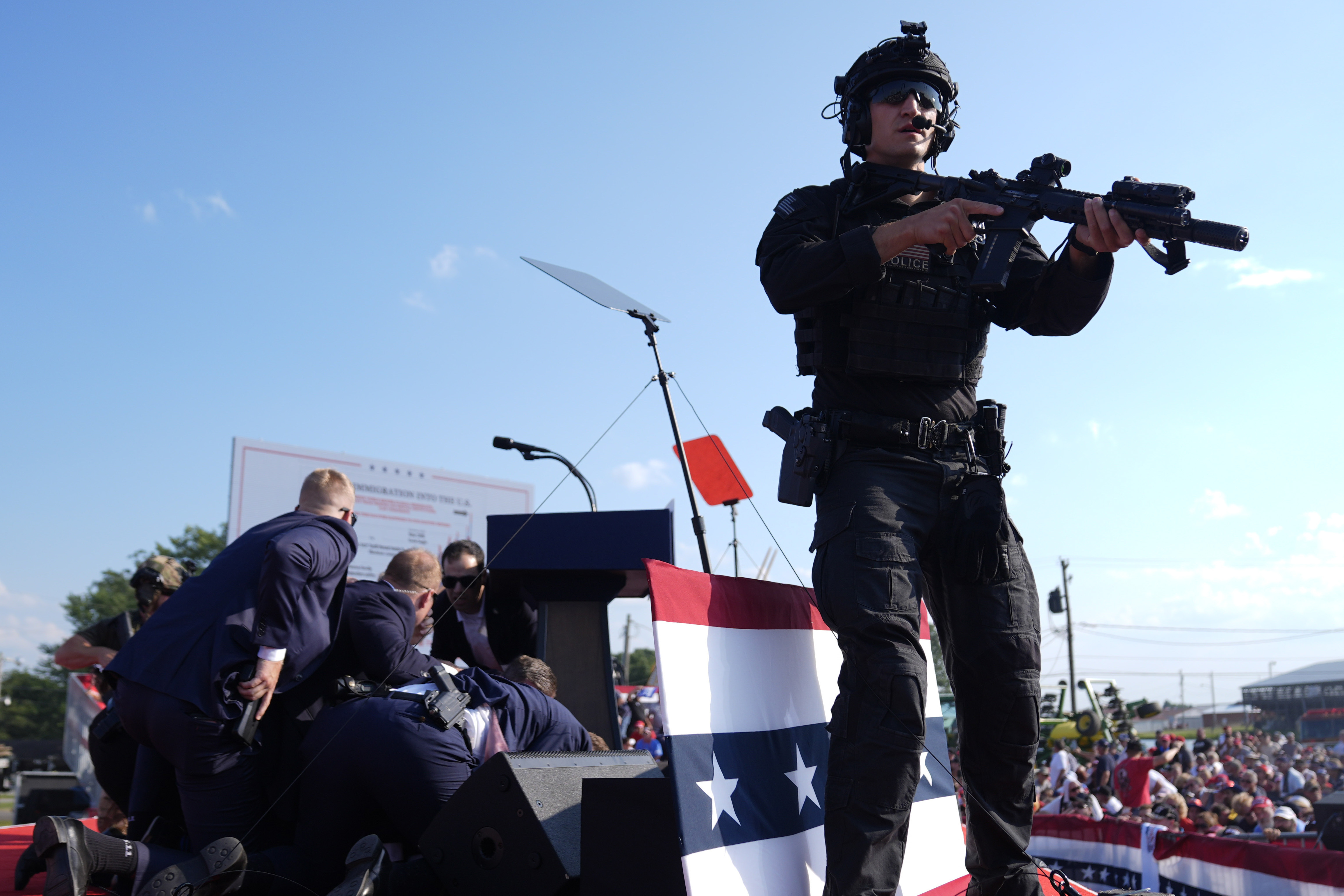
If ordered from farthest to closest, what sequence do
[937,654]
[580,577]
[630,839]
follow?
1. [580,577]
2. [937,654]
3. [630,839]

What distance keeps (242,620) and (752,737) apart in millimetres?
1625

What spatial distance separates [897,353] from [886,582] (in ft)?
1.89

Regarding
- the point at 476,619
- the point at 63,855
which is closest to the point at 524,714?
the point at 63,855

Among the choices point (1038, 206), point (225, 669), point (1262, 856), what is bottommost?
point (1262, 856)

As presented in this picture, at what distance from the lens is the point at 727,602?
2260 mm

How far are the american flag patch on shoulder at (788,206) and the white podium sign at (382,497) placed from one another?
1314 cm

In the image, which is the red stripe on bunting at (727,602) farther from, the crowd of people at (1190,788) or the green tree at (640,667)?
the green tree at (640,667)

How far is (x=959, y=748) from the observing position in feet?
7.32

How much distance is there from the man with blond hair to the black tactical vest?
172cm

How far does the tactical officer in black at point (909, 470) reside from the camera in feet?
6.36

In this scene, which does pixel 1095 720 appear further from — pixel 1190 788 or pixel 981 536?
pixel 981 536

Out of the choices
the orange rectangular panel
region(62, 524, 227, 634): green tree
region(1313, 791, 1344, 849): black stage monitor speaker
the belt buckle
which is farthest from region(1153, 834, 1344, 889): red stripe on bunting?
region(62, 524, 227, 634): green tree

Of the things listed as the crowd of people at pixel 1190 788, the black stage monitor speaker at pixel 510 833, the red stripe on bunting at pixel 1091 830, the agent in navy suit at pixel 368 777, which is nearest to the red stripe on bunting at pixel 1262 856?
the crowd of people at pixel 1190 788

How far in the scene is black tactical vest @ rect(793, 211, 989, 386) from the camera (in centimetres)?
226
